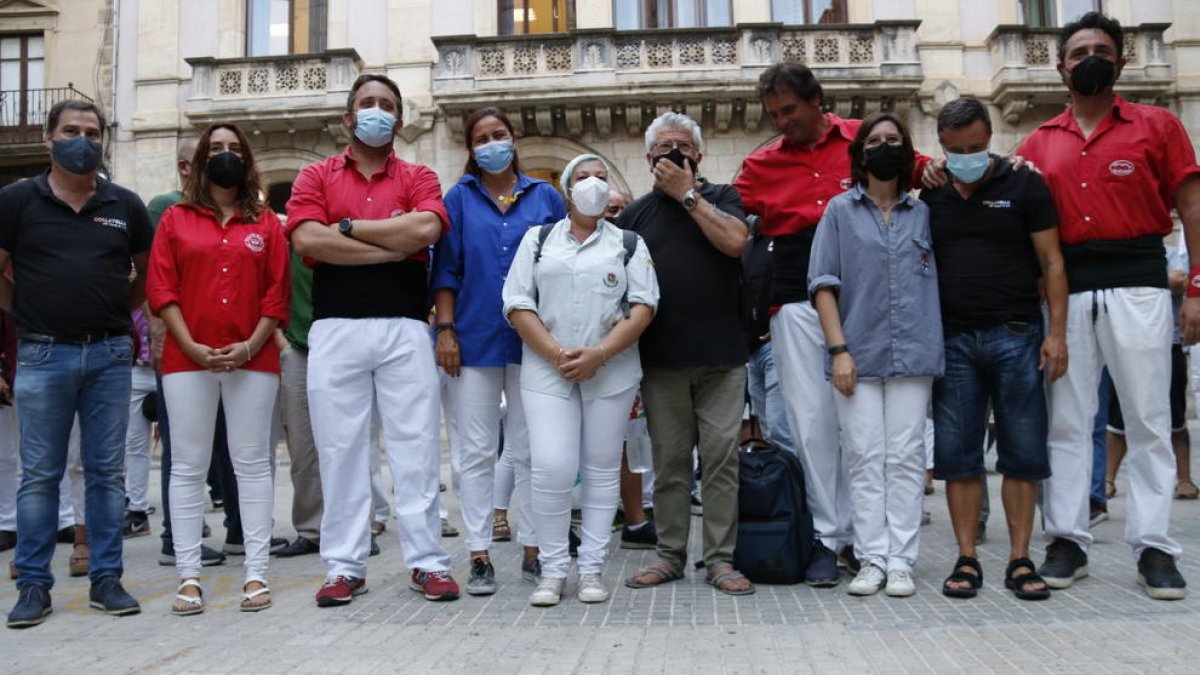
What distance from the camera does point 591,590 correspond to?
4.27 meters

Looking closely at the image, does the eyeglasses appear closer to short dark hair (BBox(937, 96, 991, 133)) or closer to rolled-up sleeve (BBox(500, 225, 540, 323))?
rolled-up sleeve (BBox(500, 225, 540, 323))

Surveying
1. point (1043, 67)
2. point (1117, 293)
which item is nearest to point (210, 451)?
point (1117, 293)

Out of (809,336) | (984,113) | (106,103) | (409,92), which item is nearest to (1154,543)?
(809,336)

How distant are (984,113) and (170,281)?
400cm

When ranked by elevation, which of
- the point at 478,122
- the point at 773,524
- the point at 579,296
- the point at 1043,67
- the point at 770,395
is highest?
the point at 1043,67

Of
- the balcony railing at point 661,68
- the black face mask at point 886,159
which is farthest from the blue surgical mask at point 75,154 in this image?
the balcony railing at point 661,68

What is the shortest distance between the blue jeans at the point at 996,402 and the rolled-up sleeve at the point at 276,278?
3282 mm

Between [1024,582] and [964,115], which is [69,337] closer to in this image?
[964,115]

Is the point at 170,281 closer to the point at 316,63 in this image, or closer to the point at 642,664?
the point at 642,664

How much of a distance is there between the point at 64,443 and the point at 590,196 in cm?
283

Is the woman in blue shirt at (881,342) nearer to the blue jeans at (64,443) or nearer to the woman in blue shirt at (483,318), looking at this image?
the woman in blue shirt at (483,318)

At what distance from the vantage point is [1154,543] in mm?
4195

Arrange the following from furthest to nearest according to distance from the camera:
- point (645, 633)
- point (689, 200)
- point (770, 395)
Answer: point (770, 395) → point (689, 200) → point (645, 633)

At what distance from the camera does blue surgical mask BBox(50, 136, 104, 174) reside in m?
4.46
